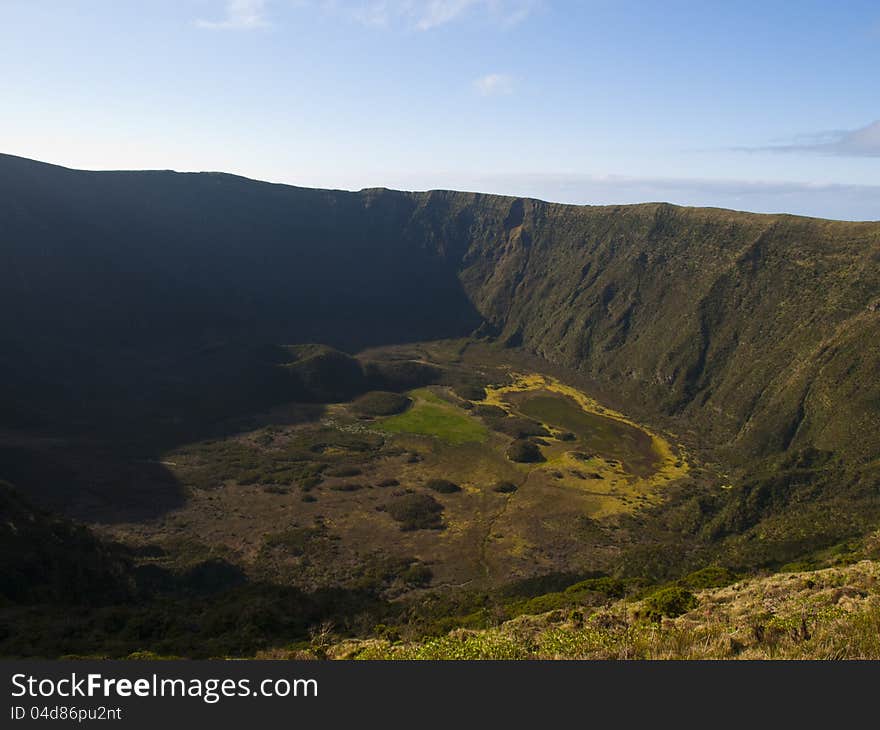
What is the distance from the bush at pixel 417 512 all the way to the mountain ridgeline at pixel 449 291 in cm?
4668

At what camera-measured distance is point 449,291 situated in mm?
175625

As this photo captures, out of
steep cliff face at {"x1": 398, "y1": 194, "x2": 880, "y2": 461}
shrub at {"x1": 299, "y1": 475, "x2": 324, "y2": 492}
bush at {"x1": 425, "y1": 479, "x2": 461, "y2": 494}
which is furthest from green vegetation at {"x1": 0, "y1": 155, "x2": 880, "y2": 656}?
bush at {"x1": 425, "y1": 479, "x2": 461, "y2": 494}

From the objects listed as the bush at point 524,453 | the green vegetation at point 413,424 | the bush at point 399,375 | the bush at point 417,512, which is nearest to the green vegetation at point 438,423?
the green vegetation at point 413,424

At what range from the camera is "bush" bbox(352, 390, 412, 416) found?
94.9 metres

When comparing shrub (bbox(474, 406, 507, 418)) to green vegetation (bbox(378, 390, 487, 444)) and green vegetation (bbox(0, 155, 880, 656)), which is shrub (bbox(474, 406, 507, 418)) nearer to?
green vegetation (bbox(0, 155, 880, 656))

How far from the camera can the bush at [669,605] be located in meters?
21.1

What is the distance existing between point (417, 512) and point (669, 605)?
40.0m

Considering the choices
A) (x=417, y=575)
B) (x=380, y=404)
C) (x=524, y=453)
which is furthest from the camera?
(x=380, y=404)

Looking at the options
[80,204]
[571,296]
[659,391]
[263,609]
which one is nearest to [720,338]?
[659,391]

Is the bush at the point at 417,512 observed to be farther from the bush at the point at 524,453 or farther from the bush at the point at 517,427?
the bush at the point at 517,427

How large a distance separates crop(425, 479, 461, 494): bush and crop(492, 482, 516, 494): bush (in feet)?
15.9

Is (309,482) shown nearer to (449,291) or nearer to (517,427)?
(517,427)

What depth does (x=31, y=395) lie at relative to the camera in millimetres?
80625

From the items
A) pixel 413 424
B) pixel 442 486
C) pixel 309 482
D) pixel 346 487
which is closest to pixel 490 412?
pixel 413 424
